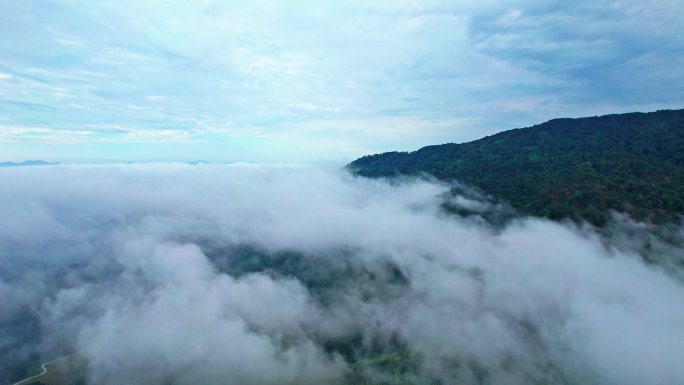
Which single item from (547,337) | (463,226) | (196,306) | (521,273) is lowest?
(196,306)

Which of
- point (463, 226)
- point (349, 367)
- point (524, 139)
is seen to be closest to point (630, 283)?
point (463, 226)

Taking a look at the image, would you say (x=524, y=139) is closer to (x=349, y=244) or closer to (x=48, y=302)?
(x=349, y=244)

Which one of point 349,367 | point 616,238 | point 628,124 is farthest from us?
point 628,124

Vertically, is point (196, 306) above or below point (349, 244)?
below

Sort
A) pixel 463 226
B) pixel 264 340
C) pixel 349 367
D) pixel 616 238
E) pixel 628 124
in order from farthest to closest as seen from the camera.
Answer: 1. pixel 628 124
2. pixel 463 226
3. pixel 264 340
4. pixel 616 238
5. pixel 349 367

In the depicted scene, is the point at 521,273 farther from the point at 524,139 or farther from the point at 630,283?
the point at 524,139

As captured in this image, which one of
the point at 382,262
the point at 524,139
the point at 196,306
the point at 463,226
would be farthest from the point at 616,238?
the point at 196,306

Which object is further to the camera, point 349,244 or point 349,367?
point 349,244
